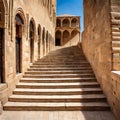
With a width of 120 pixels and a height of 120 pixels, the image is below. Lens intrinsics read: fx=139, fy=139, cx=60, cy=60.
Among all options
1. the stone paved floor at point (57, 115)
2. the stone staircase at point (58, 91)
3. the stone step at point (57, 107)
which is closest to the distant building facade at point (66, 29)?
the stone staircase at point (58, 91)

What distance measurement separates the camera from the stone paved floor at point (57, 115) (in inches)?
158

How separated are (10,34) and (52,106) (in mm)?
2929

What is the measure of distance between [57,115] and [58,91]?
3.78 feet

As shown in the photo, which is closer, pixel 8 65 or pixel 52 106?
pixel 52 106

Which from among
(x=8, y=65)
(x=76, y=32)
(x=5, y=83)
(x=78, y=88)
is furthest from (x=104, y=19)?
(x=76, y=32)

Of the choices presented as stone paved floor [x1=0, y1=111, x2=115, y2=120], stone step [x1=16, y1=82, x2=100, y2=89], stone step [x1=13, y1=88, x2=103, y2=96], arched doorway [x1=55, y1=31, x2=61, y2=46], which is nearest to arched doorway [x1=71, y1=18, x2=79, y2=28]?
arched doorway [x1=55, y1=31, x2=61, y2=46]

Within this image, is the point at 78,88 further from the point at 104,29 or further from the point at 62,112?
the point at 104,29

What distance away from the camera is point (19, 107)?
4.50 m

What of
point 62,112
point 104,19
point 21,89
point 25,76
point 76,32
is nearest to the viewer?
point 62,112

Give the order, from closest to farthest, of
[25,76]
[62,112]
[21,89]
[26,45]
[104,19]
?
[62,112]
[104,19]
[21,89]
[25,76]
[26,45]

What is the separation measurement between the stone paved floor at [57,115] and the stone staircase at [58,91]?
0.67 feet

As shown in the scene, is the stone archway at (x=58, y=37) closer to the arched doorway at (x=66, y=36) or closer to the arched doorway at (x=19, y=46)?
the arched doorway at (x=66, y=36)

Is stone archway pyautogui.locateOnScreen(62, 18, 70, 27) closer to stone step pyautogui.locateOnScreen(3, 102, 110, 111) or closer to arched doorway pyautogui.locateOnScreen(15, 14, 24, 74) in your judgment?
arched doorway pyautogui.locateOnScreen(15, 14, 24, 74)

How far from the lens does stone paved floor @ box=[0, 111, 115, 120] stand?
13.1ft
